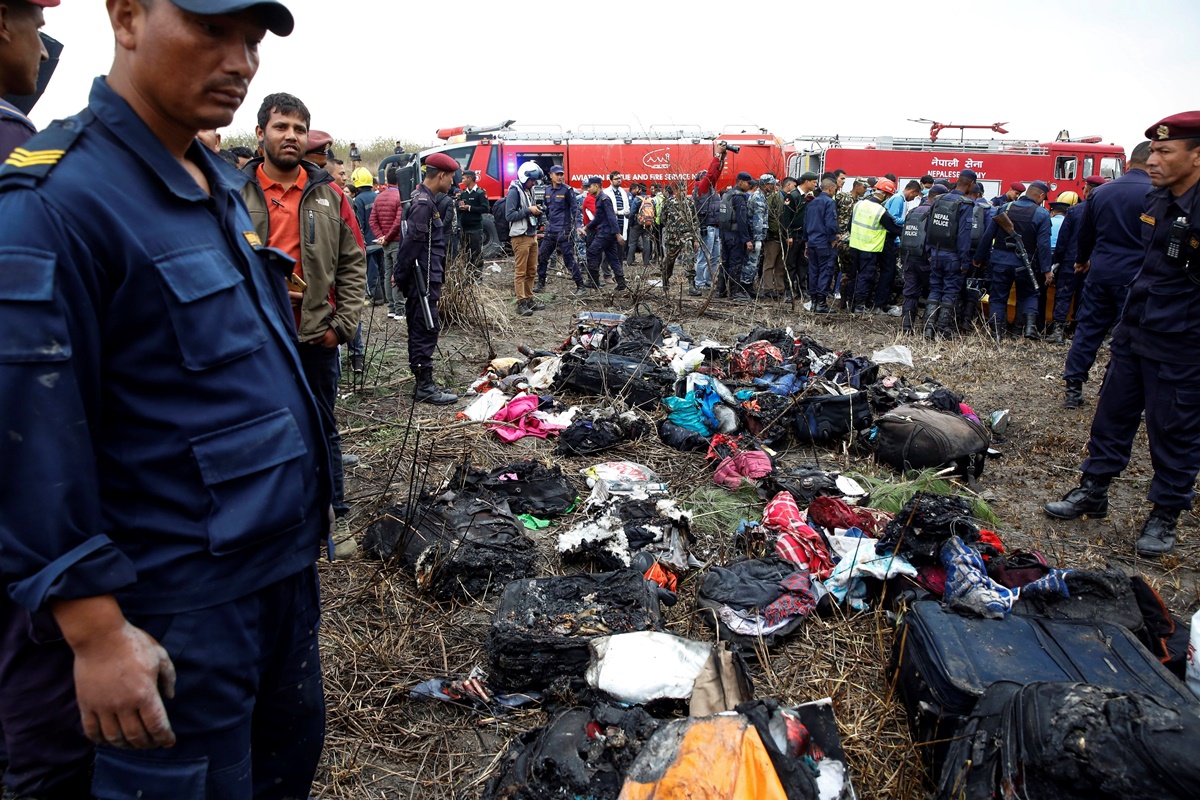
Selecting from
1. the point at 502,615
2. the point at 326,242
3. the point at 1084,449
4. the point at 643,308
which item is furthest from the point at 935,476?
the point at 643,308

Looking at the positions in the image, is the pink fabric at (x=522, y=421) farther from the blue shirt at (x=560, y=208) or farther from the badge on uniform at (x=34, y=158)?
the blue shirt at (x=560, y=208)

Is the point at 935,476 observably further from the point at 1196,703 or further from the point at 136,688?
the point at 136,688

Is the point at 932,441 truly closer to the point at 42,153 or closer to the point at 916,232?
the point at 42,153

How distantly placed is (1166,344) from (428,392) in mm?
4870

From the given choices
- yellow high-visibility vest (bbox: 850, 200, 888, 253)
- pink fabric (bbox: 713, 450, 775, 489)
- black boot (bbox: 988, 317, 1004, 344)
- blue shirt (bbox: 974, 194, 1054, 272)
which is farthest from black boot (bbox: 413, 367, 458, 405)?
yellow high-visibility vest (bbox: 850, 200, 888, 253)

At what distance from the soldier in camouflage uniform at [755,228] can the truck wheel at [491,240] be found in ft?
16.0

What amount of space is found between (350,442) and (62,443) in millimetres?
4224

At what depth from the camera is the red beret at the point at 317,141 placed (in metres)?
4.67

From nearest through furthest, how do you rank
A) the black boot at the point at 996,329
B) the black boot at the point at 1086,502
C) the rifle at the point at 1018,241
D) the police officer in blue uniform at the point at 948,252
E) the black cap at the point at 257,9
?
the black cap at the point at 257,9 < the black boot at the point at 1086,502 < the rifle at the point at 1018,241 < the black boot at the point at 996,329 < the police officer in blue uniform at the point at 948,252

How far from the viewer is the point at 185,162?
1.38 m

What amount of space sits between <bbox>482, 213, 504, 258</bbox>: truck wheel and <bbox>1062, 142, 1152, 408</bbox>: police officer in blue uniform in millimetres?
10030

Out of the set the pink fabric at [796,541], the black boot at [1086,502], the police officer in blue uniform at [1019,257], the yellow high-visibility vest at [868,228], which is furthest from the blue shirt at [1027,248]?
the pink fabric at [796,541]

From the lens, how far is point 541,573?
11.6ft

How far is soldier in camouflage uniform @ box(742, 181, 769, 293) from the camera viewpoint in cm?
1101
